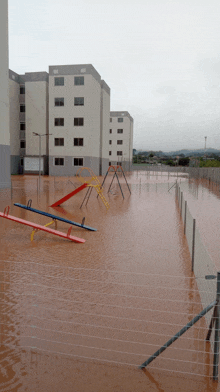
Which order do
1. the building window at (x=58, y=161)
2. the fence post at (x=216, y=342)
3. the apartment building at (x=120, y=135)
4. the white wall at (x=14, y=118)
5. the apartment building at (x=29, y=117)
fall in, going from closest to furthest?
the fence post at (x=216, y=342) < the building window at (x=58, y=161) < the white wall at (x=14, y=118) < the apartment building at (x=29, y=117) < the apartment building at (x=120, y=135)

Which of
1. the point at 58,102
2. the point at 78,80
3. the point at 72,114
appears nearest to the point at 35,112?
the point at 58,102

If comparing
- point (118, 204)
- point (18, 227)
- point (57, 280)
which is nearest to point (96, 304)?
point (57, 280)

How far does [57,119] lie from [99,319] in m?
48.1

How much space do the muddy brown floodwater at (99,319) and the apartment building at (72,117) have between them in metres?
41.2

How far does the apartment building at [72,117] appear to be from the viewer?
4894 centimetres

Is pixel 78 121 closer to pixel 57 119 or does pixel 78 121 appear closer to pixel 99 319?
pixel 57 119

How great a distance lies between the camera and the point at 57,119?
1988 inches

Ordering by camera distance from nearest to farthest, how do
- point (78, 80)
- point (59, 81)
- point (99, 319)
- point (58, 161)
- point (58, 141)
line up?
point (99, 319), point (78, 80), point (59, 81), point (58, 141), point (58, 161)

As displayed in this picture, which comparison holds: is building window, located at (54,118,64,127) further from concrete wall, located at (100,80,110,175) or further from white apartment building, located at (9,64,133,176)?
concrete wall, located at (100,80,110,175)

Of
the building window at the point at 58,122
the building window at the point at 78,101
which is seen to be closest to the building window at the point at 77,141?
the building window at the point at 58,122

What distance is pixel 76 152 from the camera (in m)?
50.6

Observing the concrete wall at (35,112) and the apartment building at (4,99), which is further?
the concrete wall at (35,112)

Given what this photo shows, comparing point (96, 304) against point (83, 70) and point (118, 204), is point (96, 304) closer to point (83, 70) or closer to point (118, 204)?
point (118, 204)

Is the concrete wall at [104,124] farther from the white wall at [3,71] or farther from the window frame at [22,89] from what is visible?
the white wall at [3,71]
